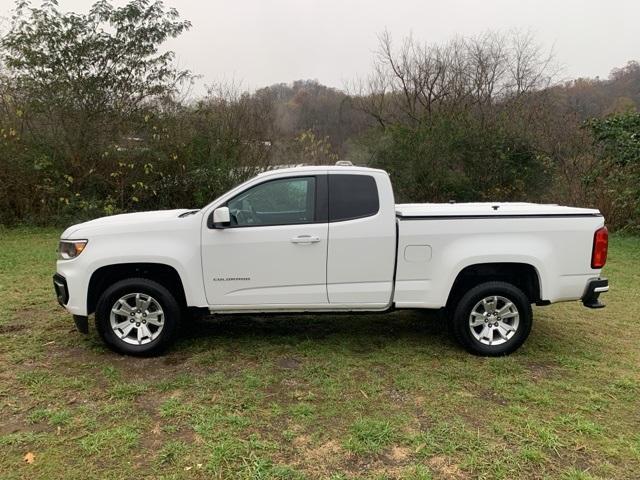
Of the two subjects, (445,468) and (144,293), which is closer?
(445,468)

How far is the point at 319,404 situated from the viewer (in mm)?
3943

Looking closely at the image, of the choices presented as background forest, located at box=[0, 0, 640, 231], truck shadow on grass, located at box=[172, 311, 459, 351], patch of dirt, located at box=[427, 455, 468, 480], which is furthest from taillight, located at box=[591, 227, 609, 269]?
background forest, located at box=[0, 0, 640, 231]

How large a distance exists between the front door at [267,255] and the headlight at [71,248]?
1.14m

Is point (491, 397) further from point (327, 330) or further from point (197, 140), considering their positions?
point (197, 140)

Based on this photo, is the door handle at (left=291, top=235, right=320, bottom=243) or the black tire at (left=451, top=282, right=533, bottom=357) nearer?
the door handle at (left=291, top=235, right=320, bottom=243)

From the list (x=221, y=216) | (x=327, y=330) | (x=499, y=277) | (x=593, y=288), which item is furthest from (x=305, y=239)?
(x=593, y=288)

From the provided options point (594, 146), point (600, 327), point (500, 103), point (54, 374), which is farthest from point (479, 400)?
point (500, 103)

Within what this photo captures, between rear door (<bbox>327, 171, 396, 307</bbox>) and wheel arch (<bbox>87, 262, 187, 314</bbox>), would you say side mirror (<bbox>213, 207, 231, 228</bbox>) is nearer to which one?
wheel arch (<bbox>87, 262, 187, 314</bbox>)

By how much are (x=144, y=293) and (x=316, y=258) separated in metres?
1.64

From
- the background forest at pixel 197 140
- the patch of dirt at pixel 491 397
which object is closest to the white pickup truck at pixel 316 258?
the patch of dirt at pixel 491 397

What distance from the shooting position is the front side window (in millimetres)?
4812

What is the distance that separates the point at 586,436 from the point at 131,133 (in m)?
13.3

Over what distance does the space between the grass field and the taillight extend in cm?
96

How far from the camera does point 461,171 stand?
56.6 feet
